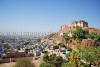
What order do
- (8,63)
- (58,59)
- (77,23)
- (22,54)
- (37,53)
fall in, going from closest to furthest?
(58,59) → (8,63) → (22,54) → (37,53) → (77,23)

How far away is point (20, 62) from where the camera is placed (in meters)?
7.91

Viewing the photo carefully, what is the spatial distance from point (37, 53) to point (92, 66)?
7570 mm

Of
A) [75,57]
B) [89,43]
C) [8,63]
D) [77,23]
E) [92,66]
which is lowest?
[8,63]

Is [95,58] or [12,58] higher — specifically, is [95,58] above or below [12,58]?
above

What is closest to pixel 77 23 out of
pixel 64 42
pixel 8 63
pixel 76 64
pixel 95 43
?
pixel 64 42

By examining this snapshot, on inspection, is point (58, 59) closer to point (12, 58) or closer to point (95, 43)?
point (12, 58)

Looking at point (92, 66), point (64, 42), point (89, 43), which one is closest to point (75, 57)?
point (92, 66)

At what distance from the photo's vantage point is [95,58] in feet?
27.7

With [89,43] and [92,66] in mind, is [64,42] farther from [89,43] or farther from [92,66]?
[92,66]

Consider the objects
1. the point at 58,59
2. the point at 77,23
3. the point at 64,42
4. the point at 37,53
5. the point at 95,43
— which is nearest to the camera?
the point at 58,59

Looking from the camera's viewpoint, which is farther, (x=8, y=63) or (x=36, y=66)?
(x=8, y=63)

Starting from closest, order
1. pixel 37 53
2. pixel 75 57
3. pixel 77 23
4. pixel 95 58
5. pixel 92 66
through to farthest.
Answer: pixel 75 57 < pixel 92 66 < pixel 95 58 < pixel 37 53 < pixel 77 23

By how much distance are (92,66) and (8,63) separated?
8.85m

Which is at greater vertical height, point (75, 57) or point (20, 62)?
point (75, 57)
